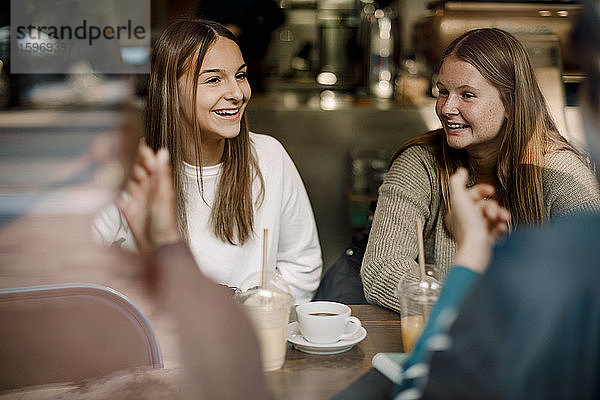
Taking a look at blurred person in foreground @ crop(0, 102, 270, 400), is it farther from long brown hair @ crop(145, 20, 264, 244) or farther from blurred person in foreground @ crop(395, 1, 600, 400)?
blurred person in foreground @ crop(395, 1, 600, 400)

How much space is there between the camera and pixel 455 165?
1.41m

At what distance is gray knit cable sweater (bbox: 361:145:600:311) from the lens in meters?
1.18

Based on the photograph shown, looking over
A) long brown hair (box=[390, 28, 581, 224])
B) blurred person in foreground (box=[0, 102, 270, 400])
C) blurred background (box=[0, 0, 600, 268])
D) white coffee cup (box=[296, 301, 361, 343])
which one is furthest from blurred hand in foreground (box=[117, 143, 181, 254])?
long brown hair (box=[390, 28, 581, 224])

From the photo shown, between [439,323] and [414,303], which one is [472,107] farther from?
[439,323]

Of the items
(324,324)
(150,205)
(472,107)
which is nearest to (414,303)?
(324,324)

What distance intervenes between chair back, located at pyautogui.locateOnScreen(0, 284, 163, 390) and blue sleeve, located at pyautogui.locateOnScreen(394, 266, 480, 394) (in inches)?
19.0

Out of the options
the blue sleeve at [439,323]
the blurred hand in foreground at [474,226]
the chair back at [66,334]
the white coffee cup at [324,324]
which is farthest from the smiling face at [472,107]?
the chair back at [66,334]

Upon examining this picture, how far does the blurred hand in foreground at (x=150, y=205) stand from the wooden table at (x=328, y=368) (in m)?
0.26

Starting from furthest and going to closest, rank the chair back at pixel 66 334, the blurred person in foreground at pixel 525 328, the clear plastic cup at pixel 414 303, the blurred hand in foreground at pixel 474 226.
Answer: the chair back at pixel 66 334 → the clear plastic cup at pixel 414 303 → the blurred hand in foreground at pixel 474 226 → the blurred person in foreground at pixel 525 328

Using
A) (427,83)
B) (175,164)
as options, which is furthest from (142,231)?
(427,83)

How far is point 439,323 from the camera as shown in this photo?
0.77 metres

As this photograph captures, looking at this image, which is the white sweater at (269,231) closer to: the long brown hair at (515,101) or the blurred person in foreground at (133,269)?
the blurred person in foreground at (133,269)

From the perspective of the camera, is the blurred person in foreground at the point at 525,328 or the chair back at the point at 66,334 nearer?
the blurred person in foreground at the point at 525,328

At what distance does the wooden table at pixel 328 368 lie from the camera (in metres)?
0.93
